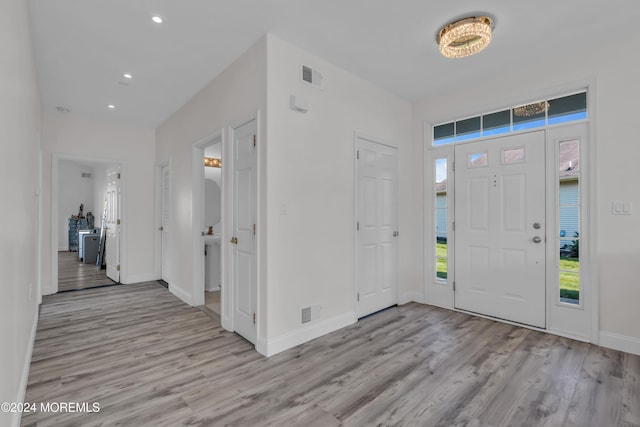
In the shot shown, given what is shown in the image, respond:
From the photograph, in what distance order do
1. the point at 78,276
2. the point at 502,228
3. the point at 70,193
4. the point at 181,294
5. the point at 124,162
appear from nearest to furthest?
the point at 502,228 → the point at 181,294 → the point at 124,162 → the point at 78,276 → the point at 70,193

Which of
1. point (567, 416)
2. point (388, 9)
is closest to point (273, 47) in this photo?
point (388, 9)

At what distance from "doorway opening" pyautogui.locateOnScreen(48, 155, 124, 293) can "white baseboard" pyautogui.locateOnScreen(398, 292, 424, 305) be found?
4732mm

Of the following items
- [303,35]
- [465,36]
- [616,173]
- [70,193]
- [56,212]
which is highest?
[303,35]

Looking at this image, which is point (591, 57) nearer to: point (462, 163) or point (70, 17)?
point (462, 163)

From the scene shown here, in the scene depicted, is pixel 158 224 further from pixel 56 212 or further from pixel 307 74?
pixel 307 74

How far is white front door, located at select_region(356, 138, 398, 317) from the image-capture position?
11.5 feet

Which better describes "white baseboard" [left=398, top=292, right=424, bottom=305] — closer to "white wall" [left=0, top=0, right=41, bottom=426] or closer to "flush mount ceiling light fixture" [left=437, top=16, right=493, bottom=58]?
"flush mount ceiling light fixture" [left=437, top=16, right=493, bottom=58]

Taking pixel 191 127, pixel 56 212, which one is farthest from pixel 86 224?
pixel 191 127

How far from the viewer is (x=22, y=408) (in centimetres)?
185

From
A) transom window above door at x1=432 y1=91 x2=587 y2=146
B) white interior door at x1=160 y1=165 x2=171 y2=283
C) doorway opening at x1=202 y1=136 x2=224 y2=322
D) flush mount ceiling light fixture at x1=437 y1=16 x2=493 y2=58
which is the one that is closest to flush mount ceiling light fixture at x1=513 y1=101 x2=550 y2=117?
transom window above door at x1=432 y1=91 x2=587 y2=146

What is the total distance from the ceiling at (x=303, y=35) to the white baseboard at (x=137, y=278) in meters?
3.05

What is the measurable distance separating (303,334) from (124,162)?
14.8ft

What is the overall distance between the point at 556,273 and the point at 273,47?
11.6 ft

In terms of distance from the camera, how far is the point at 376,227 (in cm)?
369
